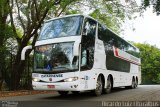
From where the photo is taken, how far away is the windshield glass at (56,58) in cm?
1678

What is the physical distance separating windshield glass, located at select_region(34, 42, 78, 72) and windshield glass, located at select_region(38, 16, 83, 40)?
595mm

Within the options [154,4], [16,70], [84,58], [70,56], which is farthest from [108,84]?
[16,70]

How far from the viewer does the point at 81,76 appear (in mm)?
16969

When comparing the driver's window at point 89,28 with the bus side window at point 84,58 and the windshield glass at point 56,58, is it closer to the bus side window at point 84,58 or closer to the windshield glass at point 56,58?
the bus side window at point 84,58

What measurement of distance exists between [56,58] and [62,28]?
5.22 ft

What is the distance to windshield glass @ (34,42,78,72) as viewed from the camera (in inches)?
661

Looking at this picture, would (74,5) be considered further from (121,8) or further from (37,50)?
(37,50)

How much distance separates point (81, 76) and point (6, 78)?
483 inches

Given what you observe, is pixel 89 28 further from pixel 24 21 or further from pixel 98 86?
pixel 24 21

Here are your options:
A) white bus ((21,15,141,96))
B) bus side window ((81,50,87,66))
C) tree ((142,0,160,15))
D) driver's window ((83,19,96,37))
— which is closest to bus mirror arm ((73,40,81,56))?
white bus ((21,15,141,96))

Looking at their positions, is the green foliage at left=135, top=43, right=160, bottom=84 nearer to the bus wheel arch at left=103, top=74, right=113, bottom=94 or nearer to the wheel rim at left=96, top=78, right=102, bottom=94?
the bus wheel arch at left=103, top=74, right=113, bottom=94

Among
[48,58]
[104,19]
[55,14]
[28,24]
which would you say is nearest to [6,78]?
[28,24]

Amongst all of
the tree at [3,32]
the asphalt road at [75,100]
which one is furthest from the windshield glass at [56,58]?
the tree at [3,32]

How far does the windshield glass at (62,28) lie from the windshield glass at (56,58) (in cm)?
60
